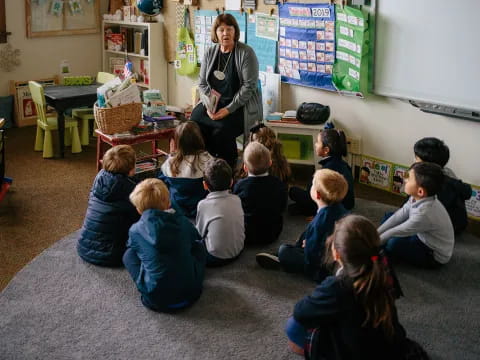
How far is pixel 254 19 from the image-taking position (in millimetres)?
5227

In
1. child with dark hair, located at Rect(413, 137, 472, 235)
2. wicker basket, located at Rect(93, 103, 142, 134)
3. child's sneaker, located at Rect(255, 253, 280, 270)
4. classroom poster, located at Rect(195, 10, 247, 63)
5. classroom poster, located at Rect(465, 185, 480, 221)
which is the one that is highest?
classroom poster, located at Rect(195, 10, 247, 63)

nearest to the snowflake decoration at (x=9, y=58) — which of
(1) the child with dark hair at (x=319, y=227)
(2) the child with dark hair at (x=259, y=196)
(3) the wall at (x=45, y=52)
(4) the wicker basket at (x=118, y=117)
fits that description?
(3) the wall at (x=45, y=52)

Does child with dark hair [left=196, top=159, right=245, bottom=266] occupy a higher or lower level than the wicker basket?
lower

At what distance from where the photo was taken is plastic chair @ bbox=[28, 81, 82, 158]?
5.12 metres

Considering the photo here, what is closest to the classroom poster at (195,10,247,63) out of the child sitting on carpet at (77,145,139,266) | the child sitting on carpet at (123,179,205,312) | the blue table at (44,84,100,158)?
the blue table at (44,84,100,158)

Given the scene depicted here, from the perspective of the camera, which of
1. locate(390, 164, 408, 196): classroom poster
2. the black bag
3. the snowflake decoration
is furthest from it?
the snowflake decoration

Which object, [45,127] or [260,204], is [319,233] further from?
[45,127]

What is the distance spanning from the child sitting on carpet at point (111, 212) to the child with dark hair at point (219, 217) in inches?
15.7

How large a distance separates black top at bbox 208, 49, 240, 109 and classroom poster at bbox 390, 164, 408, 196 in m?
1.35

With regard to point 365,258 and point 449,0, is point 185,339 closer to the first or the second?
point 365,258

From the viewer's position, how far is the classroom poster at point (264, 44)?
16.8 feet

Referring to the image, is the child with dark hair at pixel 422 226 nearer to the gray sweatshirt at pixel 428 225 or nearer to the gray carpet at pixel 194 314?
the gray sweatshirt at pixel 428 225

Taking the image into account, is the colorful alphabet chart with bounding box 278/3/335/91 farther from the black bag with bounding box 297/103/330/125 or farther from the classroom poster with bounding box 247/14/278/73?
the black bag with bounding box 297/103/330/125

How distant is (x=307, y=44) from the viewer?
4820mm
